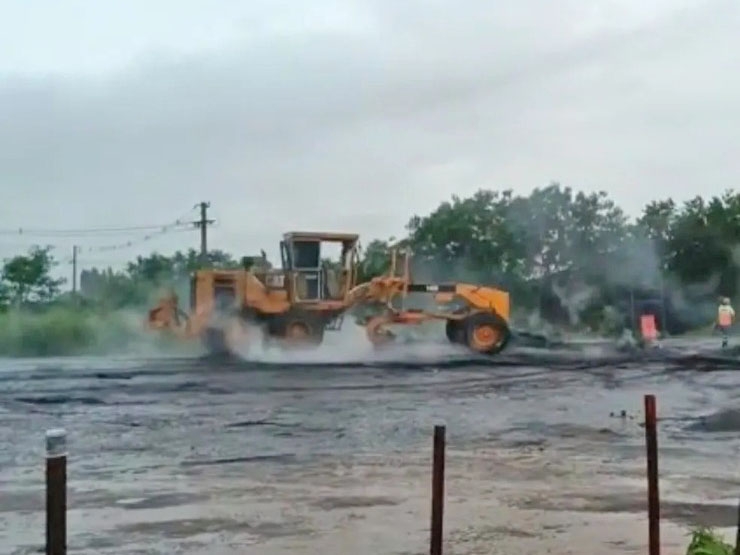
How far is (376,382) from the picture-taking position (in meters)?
22.5

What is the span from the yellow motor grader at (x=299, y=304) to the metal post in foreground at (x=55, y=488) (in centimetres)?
2384

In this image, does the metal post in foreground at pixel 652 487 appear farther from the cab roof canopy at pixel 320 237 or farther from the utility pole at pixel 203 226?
the utility pole at pixel 203 226

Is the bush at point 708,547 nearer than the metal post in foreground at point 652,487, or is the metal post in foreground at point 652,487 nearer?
the bush at point 708,547

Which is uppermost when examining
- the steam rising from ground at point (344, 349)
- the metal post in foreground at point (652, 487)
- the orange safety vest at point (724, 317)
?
the orange safety vest at point (724, 317)

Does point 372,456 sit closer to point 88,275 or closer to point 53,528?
point 53,528

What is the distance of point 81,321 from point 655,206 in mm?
28957

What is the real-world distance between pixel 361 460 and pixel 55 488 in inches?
298

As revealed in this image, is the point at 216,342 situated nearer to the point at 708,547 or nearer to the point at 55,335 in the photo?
the point at 55,335

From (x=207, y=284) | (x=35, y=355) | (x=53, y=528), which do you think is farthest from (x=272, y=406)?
(x=35, y=355)

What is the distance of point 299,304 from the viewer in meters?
29.2

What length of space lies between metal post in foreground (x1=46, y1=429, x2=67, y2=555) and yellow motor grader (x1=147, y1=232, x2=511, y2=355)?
2384 centimetres

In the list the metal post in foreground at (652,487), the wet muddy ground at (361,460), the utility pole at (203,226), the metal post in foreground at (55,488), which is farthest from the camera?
the utility pole at (203,226)

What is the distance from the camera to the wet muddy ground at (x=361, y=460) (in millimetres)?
8773

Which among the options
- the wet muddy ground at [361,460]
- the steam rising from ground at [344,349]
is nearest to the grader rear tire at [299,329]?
the steam rising from ground at [344,349]
